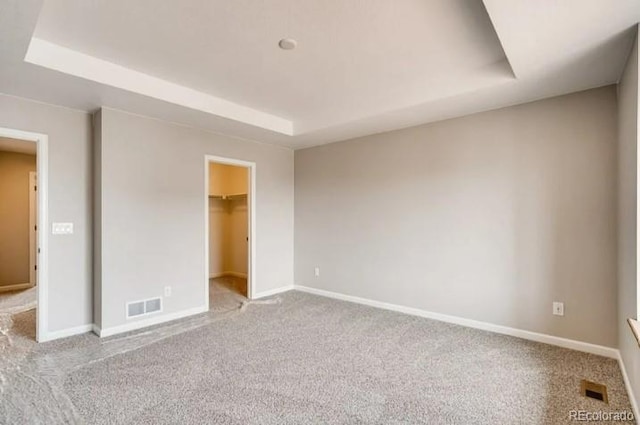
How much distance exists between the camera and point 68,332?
Result: 335 cm

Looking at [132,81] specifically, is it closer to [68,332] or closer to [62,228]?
[62,228]

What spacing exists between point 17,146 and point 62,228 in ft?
9.53

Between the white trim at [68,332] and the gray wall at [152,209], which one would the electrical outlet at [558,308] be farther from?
the white trim at [68,332]

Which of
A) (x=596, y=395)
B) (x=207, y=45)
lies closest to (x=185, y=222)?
(x=207, y=45)

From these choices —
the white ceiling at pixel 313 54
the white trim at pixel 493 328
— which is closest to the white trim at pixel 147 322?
the white trim at pixel 493 328

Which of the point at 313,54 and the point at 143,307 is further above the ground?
the point at 313,54

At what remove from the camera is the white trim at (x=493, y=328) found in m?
2.88

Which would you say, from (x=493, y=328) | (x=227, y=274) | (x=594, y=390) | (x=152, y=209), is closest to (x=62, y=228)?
(x=152, y=209)

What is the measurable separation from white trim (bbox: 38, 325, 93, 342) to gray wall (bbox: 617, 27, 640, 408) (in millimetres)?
4636

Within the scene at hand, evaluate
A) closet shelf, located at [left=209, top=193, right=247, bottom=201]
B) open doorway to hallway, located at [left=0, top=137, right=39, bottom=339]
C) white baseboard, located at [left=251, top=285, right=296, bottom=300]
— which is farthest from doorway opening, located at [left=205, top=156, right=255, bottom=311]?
open doorway to hallway, located at [left=0, top=137, right=39, bottom=339]

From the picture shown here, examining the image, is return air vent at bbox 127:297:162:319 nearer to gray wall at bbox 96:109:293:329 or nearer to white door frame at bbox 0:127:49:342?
gray wall at bbox 96:109:293:329

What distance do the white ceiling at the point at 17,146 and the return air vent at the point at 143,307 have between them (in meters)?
2.99

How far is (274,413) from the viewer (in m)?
2.08

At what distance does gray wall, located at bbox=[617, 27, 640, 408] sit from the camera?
2.02 meters
